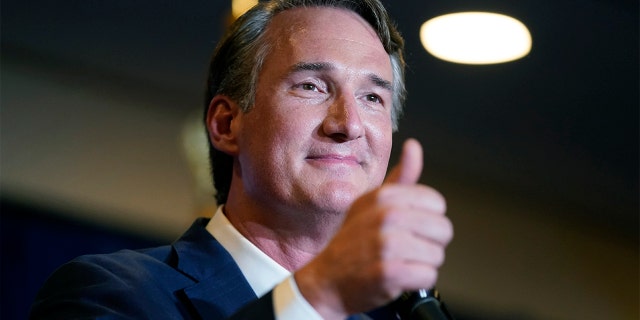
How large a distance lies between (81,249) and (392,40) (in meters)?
2.63

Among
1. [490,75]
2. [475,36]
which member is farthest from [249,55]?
[490,75]

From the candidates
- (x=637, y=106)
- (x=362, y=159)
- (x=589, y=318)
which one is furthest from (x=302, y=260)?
(x=589, y=318)

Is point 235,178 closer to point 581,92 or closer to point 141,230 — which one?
point 141,230

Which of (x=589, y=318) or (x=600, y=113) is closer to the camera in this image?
(x=600, y=113)

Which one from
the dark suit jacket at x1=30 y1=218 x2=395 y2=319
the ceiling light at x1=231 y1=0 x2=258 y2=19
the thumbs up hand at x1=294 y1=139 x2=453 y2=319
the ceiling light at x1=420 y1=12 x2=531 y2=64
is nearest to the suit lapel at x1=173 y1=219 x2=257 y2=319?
the dark suit jacket at x1=30 y1=218 x2=395 y2=319

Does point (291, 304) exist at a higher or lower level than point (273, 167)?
lower

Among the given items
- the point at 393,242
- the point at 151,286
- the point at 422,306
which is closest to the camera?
the point at 393,242

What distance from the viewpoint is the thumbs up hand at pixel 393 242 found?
1.29 meters

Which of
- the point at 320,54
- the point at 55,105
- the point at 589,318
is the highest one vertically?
the point at 55,105

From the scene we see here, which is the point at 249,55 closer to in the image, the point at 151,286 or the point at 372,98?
the point at 372,98

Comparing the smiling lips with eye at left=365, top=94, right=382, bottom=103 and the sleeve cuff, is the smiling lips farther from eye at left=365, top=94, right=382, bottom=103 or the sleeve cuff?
the sleeve cuff

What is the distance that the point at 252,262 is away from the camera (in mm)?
2107

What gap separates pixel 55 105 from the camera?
5.26m

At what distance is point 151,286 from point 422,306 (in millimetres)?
518
